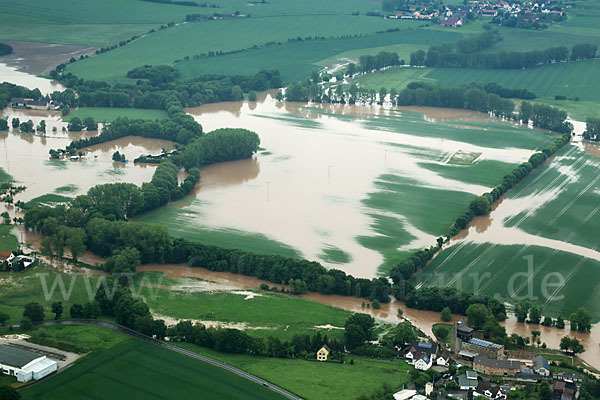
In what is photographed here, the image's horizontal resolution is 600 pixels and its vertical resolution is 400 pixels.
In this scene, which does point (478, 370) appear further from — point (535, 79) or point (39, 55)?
point (39, 55)

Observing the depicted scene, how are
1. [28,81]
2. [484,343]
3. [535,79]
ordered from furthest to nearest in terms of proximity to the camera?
[535,79] < [28,81] < [484,343]

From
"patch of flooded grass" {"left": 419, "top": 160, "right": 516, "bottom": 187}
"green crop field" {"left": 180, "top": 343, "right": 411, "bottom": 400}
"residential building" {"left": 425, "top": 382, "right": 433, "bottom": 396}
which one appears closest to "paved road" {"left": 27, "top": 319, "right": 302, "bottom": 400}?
"green crop field" {"left": 180, "top": 343, "right": 411, "bottom": 400}

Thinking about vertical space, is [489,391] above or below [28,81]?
below

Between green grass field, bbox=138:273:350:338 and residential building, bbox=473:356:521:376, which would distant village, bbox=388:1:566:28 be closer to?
green grass field, bbox=138:273:350:338

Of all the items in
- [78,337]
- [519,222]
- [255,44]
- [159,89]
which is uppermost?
[255,44]


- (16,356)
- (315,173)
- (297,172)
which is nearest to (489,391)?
(16,356)

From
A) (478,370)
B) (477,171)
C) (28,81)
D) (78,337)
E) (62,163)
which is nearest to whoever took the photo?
(478,370)

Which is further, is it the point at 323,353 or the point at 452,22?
the point at 452,22

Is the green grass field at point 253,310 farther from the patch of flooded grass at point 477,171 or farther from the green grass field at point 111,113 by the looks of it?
the green grass field at point 111,113
